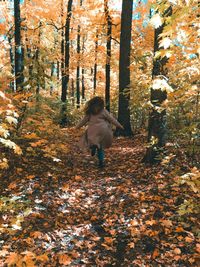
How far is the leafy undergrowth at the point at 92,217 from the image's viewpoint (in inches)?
162

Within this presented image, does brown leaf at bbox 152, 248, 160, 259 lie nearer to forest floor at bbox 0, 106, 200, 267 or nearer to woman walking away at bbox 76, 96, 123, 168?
forest floor at bbox 0, 106, 200, 267

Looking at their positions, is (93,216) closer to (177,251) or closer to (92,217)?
(92,217)

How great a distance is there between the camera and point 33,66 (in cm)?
739

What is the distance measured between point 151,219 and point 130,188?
128cm

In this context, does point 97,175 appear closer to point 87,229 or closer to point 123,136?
point 87,229

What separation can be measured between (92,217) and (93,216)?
53mm

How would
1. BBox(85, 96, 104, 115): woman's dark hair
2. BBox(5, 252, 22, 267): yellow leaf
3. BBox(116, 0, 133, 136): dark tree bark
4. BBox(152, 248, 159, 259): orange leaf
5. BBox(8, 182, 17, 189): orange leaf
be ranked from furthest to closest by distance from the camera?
BBox(116, 0, 133, 136): dark tree bark → BBox(85, 96, 104, 115): woman's dark hair → BBox(8, 182, 17, 189): orange leaf → BBox(152, 248, 159, 259): orange leaf → BBox(5, 252, 22, 267): yellow leaf

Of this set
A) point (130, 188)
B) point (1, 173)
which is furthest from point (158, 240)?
point (1, 173)

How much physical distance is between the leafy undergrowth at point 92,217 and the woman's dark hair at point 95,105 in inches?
51.4

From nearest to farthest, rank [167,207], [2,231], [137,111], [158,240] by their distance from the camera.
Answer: [2,231] < [158,240] < [167,207] < [137,111]

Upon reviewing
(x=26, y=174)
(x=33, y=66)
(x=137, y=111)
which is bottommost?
(x=26, y=174)

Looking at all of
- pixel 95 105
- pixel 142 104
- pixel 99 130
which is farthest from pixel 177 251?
pixel 142 104

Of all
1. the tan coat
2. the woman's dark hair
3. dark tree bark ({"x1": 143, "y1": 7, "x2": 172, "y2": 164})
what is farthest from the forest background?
the woman's dark hair

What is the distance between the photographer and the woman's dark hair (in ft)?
25.4
